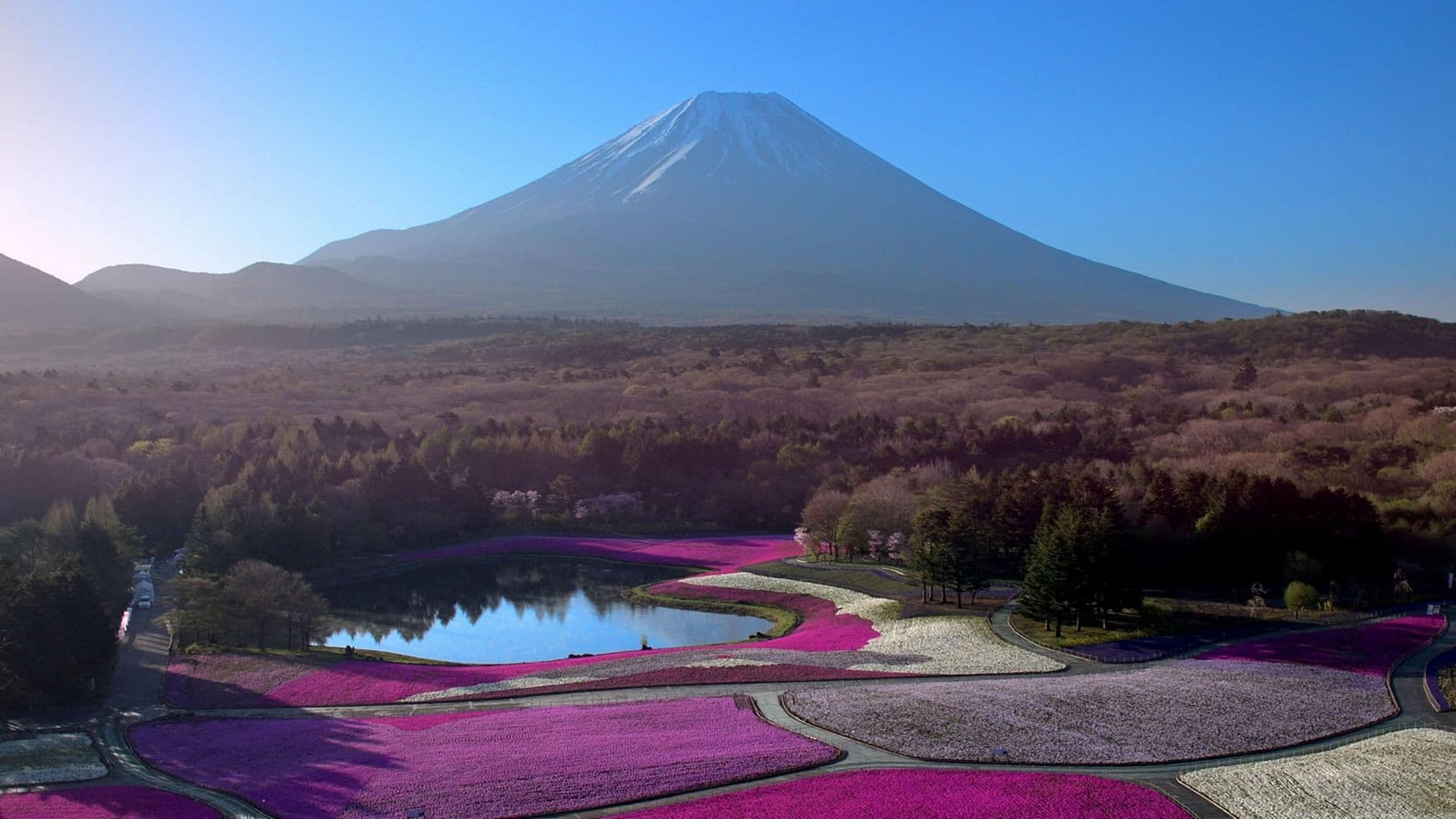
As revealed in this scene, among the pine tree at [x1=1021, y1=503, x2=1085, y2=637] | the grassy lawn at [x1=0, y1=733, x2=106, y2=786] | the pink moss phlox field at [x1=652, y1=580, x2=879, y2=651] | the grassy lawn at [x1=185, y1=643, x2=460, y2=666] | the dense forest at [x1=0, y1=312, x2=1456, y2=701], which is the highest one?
the dense forest at [x1=0, y1=312, x2=1456, y2=701]

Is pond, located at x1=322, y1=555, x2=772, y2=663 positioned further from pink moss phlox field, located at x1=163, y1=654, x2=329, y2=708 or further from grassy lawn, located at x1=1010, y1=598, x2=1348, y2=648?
grassy lawn, located at x1=1010, y1=598, x2=1348, y2=648

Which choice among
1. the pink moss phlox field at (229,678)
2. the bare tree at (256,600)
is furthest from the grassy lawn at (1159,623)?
the bare tree at (256,600)

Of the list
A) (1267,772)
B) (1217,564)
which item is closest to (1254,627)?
(1217,564)

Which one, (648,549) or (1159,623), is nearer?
(1159,623)

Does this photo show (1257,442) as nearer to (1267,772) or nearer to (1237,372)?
(1237,372)

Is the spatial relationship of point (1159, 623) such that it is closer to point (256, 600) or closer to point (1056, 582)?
point (1056, 582)

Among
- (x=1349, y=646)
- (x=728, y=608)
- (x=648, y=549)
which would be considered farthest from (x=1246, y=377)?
(x=1349, y=646)

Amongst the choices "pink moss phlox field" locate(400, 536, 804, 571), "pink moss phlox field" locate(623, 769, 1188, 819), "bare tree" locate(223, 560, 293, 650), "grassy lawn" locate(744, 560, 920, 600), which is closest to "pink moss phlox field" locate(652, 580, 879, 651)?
"grassy lawn" locate(744, 560, 920, 600)
